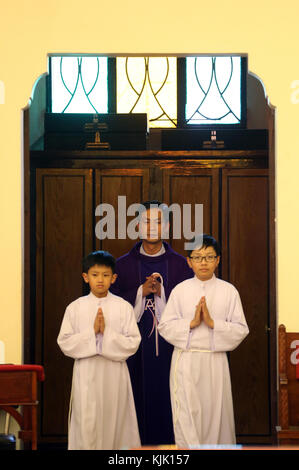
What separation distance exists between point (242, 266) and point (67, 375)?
6.17ft

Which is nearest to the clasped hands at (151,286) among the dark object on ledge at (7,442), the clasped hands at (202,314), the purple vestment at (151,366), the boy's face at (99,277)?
the purple vestment at (151,366)

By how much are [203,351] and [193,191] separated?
223 centimetres

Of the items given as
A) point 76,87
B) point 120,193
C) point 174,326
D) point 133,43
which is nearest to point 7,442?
point 174,326

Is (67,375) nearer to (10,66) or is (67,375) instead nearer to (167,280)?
(167,280)

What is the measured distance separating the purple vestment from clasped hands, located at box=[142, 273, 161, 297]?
0.18m

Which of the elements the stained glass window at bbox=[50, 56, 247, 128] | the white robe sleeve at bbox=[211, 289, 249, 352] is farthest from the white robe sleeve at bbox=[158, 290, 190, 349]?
the stained glass window at bbox=[50, 56, 247, 128]

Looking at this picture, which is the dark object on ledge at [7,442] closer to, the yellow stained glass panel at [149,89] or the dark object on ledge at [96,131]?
the dark object on ledge at [96,131]

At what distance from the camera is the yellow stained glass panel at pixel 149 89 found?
830cm

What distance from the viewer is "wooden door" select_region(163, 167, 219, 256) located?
7.53 meters

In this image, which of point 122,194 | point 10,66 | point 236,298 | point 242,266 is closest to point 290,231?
point 236,298

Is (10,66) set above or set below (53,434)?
above

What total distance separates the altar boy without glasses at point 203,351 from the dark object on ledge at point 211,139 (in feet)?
7.29

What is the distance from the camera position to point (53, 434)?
739cm
